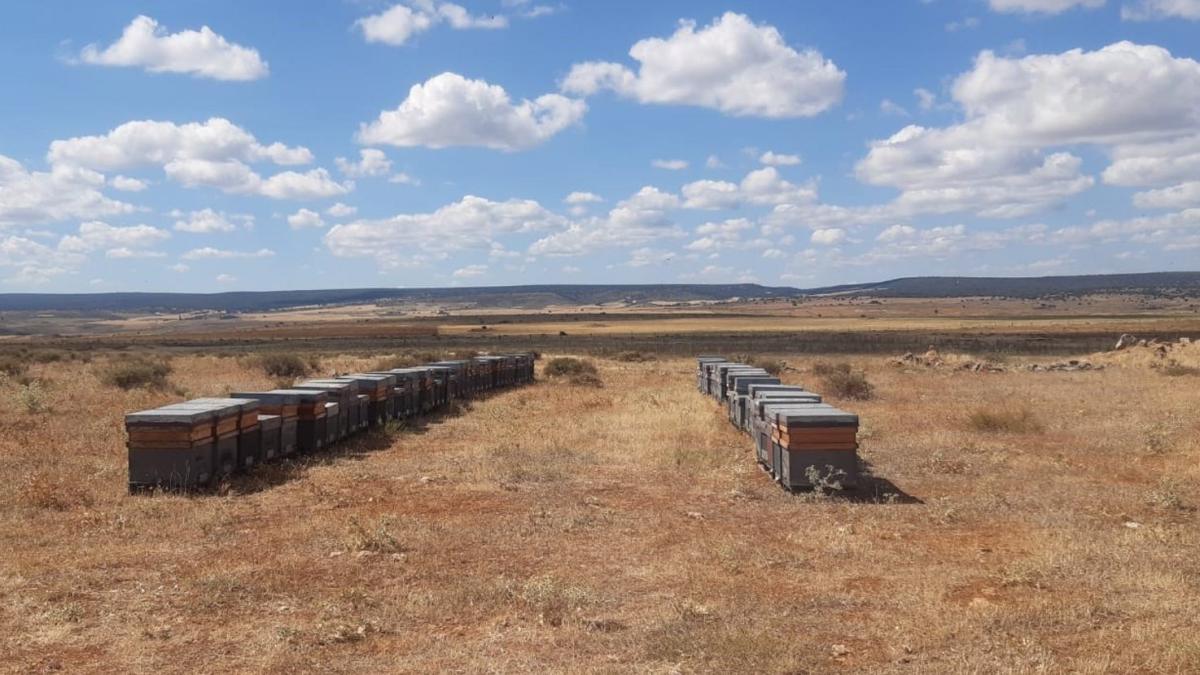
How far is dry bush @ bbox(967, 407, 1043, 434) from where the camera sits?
75.2ft

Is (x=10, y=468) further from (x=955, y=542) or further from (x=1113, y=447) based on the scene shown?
(x=1113, y=447)

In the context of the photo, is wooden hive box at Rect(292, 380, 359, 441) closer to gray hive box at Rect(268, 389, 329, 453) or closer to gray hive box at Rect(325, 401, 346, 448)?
gray hive box at Rect(325, 401, 346, 448)

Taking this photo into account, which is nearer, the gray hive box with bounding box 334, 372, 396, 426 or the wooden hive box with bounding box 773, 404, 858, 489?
the wooden hive box with bounding box 773, 404, 858, 489

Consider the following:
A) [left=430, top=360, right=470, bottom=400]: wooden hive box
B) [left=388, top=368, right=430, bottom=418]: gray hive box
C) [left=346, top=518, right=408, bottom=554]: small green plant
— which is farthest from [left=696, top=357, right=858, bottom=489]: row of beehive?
[left=430, top=360, right=470, bottom=400]: wooden hive box

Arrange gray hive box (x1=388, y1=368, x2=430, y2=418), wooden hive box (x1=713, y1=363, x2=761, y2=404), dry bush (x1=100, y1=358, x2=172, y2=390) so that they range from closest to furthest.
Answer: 1. gray hive box (x1=388, y1=368, x2=430, y2=418)
2. wooden hive box (x1=713, y1=363, x2=761, y2=404)
3. dry bush (x1=100, y1=358, x2=172, y2=390)

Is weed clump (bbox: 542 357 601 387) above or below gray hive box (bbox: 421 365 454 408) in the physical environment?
below

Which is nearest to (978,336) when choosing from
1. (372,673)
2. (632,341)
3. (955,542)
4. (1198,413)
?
(632,341)

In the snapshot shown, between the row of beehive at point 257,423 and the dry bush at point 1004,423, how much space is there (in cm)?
1418

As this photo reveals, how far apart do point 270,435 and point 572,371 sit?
27.7 m

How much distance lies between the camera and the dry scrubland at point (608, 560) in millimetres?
8484

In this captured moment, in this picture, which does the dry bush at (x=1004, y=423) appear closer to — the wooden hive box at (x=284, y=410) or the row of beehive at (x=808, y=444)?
the row of beehive at (x=808, y=444)

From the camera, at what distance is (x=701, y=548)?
1214 centimetres

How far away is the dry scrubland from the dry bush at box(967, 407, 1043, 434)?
29.3 inches

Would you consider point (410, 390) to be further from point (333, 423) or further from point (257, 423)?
point (257, 423)
